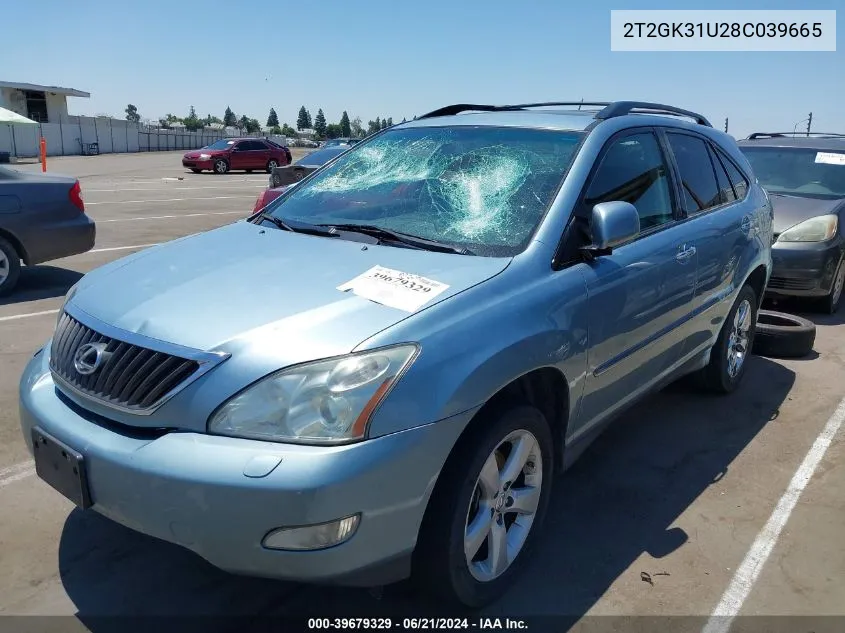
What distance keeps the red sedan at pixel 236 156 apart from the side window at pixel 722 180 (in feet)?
77.9

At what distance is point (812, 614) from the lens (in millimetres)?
2729

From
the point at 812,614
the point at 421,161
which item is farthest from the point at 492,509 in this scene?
the point at 421,161

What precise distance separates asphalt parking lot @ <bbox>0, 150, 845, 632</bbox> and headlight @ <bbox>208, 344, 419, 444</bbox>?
89 cm

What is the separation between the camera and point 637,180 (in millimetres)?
3566

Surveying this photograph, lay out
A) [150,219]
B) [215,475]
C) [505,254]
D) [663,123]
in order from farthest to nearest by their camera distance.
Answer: [150,219]
[663,123]
[505,254]
[215,475]

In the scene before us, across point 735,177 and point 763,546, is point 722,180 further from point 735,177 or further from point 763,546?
point 763,546

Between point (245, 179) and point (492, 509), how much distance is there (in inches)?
972

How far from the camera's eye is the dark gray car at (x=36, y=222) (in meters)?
6.94

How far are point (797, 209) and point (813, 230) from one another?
1.27 ft

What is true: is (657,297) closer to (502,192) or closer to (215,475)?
(502,192)

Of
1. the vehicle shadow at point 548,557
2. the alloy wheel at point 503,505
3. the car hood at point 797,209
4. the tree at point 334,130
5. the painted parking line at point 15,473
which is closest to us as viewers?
the alloy wheel at point 503,505

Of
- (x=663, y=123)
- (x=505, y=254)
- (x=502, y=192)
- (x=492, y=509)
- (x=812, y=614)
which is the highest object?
(x=663, y=123)

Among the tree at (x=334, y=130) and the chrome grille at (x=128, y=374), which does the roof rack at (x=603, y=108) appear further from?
the tree at (x=334, y=130)

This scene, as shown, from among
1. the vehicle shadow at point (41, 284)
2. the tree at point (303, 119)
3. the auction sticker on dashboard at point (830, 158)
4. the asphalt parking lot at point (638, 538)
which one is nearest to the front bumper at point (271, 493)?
the asphalt parking lot at point (638, 538)
